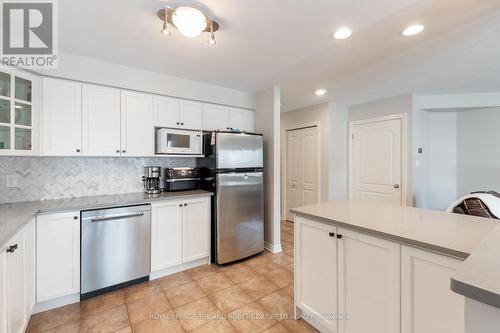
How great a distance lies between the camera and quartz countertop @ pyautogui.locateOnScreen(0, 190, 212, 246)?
1492 mm

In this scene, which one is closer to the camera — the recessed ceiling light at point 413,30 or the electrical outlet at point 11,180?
the recessed ceiling light at point 413,30

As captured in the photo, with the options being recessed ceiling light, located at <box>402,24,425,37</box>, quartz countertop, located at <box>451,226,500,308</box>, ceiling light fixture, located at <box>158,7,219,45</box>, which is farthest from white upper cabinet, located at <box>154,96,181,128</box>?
quartz countertop, located at <box>451,226,500,308</box>

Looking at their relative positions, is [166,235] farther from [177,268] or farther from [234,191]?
[234,191]

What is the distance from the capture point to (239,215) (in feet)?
9.66

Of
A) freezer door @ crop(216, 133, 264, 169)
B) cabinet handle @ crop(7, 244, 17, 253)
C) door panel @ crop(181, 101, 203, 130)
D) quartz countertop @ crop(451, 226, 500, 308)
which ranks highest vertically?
door panel @ crop(181, 101, 203, 130)

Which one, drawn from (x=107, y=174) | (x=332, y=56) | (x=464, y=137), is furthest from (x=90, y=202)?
(x=464, y=137)

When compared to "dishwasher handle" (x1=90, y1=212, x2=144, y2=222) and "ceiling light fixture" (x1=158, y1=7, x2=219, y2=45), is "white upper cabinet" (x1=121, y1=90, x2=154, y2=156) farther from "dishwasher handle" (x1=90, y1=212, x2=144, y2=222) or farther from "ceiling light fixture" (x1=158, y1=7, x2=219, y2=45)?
"ceiling light fixture" (x1=158, y1=7, x2=219, y2=45)

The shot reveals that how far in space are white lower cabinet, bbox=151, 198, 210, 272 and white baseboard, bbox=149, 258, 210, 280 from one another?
0.23 ft

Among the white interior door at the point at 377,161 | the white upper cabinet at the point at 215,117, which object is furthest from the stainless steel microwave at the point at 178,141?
the white interior door at the point at 377,161

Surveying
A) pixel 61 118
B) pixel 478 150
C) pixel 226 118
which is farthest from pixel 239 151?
pixel 478 150

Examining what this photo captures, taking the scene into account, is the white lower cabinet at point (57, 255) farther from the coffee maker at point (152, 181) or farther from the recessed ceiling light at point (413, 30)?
the recessed ceiling light at point (413, 30)

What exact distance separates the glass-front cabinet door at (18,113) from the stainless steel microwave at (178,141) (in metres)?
1.13

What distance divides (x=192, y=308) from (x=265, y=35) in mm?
2530

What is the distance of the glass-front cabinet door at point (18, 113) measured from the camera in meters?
1.92
